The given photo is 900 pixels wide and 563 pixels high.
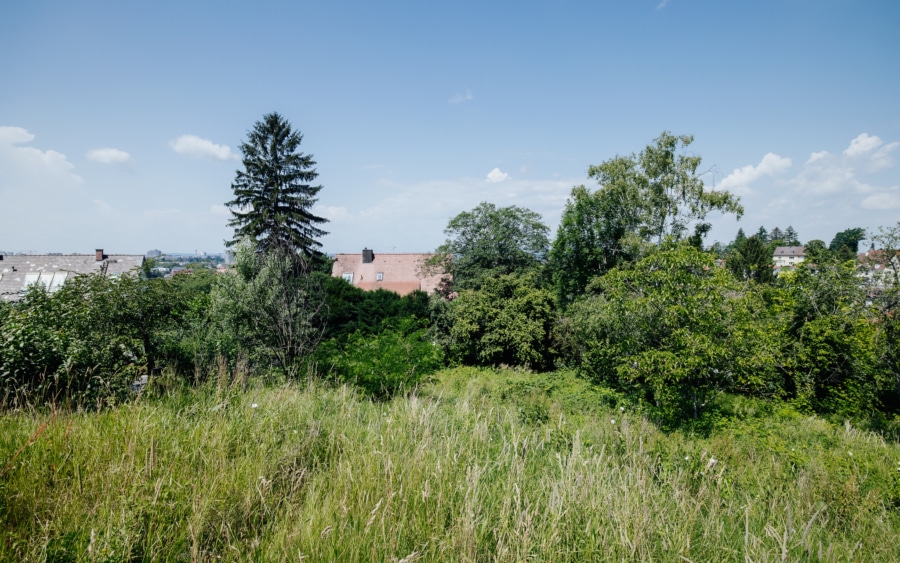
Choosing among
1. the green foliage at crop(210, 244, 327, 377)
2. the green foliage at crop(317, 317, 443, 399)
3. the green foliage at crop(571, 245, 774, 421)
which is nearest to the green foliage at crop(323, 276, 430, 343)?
the green foliage at crop(210, 244, 327, 377)

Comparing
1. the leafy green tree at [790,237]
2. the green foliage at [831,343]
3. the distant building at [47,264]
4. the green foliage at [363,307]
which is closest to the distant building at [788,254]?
the leafy green tree at [790,237]

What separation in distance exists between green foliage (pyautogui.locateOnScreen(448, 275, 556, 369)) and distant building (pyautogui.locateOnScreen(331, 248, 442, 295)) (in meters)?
17.8

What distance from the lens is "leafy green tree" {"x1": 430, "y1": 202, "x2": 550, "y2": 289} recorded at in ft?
91.1

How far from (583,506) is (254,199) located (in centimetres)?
2679

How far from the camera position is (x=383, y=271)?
42156mm

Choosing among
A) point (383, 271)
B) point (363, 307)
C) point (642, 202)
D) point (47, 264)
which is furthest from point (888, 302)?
point (47, 264)

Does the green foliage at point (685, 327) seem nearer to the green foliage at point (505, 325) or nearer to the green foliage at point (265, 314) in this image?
the green foliage at point (505, 325)

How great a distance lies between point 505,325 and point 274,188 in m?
16.5

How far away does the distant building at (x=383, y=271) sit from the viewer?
136 ft

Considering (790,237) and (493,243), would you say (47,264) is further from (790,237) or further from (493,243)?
(790,237)

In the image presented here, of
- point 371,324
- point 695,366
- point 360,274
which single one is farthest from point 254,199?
point 695,366

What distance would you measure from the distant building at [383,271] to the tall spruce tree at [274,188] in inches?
602

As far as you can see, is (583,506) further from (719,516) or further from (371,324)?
(371,324)

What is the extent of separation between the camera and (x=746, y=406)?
13000 millimetres
